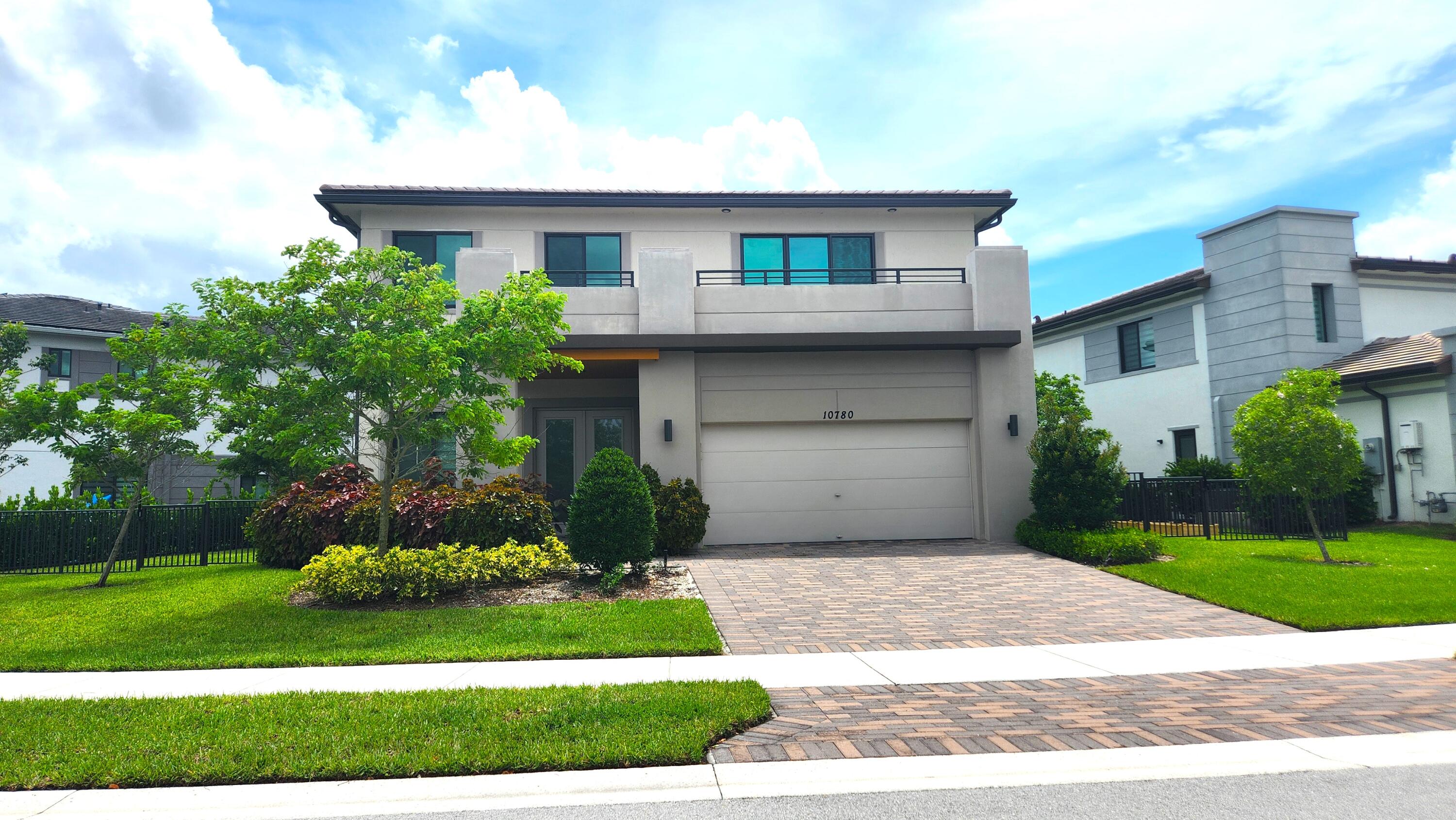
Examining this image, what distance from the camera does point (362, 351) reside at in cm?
1067

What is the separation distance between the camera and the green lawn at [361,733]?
526 cm

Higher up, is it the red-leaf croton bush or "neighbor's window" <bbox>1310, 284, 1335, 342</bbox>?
"neighbor's window" <bbox>1310, 284, 1335, 342</bbox>

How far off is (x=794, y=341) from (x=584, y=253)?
6.11 m

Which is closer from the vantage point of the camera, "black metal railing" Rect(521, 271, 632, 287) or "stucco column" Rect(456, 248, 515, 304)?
"stucco column" Rect(456, 248, 515, 304)

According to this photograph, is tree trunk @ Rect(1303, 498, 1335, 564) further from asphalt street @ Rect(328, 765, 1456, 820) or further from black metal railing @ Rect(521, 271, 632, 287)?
black metal railing @ Rect(521, 271, 632, 287)

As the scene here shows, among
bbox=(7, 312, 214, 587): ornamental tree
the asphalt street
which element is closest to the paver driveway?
the asphalt street

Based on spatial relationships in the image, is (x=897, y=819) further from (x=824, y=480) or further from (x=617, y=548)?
(x=824, y=480)

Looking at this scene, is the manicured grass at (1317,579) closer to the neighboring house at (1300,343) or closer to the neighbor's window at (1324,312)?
the neighboring house at (1300,343)

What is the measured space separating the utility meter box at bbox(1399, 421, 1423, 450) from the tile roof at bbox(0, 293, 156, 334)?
36.2 metres

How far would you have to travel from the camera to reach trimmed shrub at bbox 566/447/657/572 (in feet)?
39.7

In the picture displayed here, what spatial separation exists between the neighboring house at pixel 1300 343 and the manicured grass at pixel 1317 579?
146 inches

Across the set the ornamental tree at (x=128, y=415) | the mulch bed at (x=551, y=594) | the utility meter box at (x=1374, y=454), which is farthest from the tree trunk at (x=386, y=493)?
the utility meter box at (x=1374, y=454)

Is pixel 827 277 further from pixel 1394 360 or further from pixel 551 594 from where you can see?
pixel 1394 360

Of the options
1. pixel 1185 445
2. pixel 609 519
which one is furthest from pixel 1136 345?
pixel 609 519
